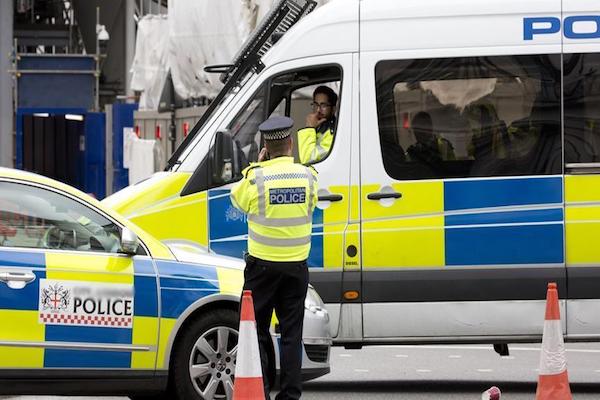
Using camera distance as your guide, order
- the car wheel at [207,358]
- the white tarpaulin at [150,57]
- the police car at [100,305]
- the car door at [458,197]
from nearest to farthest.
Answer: the police car at [100,305], the car wheel at [207,358], the car door at [458,197], the white tarpaulin at [150,57]

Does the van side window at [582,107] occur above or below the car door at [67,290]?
above

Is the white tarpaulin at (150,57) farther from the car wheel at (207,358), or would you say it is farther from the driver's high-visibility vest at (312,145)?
the car wheel at (207,358)

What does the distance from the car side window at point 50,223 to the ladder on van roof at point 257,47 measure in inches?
83.3

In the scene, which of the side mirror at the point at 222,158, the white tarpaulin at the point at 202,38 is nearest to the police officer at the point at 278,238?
the side mirror at the point at 222,158

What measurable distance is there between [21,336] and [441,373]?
462cm

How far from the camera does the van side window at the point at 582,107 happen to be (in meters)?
10.5

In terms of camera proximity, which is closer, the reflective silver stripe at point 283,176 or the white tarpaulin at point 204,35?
the reflective silver stripe at point 283,176

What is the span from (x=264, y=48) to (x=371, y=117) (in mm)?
1102

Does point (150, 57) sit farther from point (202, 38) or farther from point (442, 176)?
point (442, 176)

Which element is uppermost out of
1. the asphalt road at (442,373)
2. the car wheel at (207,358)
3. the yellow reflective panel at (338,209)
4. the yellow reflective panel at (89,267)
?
the yellow reflective panel at (338,209)

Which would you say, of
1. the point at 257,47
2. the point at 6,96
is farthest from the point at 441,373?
the point at 6,96

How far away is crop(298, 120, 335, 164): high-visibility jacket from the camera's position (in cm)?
1045

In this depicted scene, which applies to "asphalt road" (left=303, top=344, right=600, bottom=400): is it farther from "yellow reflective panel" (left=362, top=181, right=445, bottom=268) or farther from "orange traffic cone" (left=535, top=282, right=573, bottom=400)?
"orange traffic cone" (left=535, top=282, right=573, bottom=400)

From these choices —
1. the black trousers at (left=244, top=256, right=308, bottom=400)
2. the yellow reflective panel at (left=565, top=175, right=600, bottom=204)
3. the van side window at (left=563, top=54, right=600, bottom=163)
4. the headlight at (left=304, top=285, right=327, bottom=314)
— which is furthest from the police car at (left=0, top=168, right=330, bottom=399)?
the van side window at (left=563, top=54, right=600, bottom=163)
